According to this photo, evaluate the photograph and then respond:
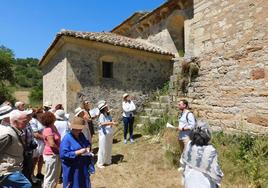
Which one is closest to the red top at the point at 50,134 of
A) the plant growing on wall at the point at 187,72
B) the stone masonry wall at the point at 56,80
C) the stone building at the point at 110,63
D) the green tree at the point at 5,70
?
the plant growing on wall at the point at 187,72

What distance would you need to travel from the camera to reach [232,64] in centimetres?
780

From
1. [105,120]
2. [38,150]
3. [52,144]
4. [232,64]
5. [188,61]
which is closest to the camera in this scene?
[52,144]

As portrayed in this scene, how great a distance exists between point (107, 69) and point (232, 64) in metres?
5.57

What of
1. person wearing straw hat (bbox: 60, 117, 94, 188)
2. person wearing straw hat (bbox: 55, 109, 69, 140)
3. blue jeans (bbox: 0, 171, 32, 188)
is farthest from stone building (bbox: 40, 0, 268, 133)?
blue jeans (bbox: 0, 171, 32, 188)

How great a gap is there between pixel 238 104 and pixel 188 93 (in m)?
1.99

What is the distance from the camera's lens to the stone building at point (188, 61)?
23.8ft

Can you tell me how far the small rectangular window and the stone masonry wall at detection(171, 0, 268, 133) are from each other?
3885mm

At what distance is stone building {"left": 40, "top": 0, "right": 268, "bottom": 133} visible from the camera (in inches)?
285

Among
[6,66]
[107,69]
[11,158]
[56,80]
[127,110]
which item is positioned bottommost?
[11,158]

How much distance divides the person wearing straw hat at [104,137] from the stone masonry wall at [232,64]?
9.25 ft

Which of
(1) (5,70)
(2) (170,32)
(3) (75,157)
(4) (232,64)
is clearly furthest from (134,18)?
(1) (5,70)

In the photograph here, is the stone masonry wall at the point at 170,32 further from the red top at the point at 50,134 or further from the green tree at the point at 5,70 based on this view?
the green tree at the point at 5,70

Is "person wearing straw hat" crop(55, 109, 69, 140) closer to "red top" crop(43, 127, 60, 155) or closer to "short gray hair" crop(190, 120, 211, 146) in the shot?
"red top" crop(43, 127, 60, 155)

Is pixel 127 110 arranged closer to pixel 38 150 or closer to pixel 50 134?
pixel 38 150
